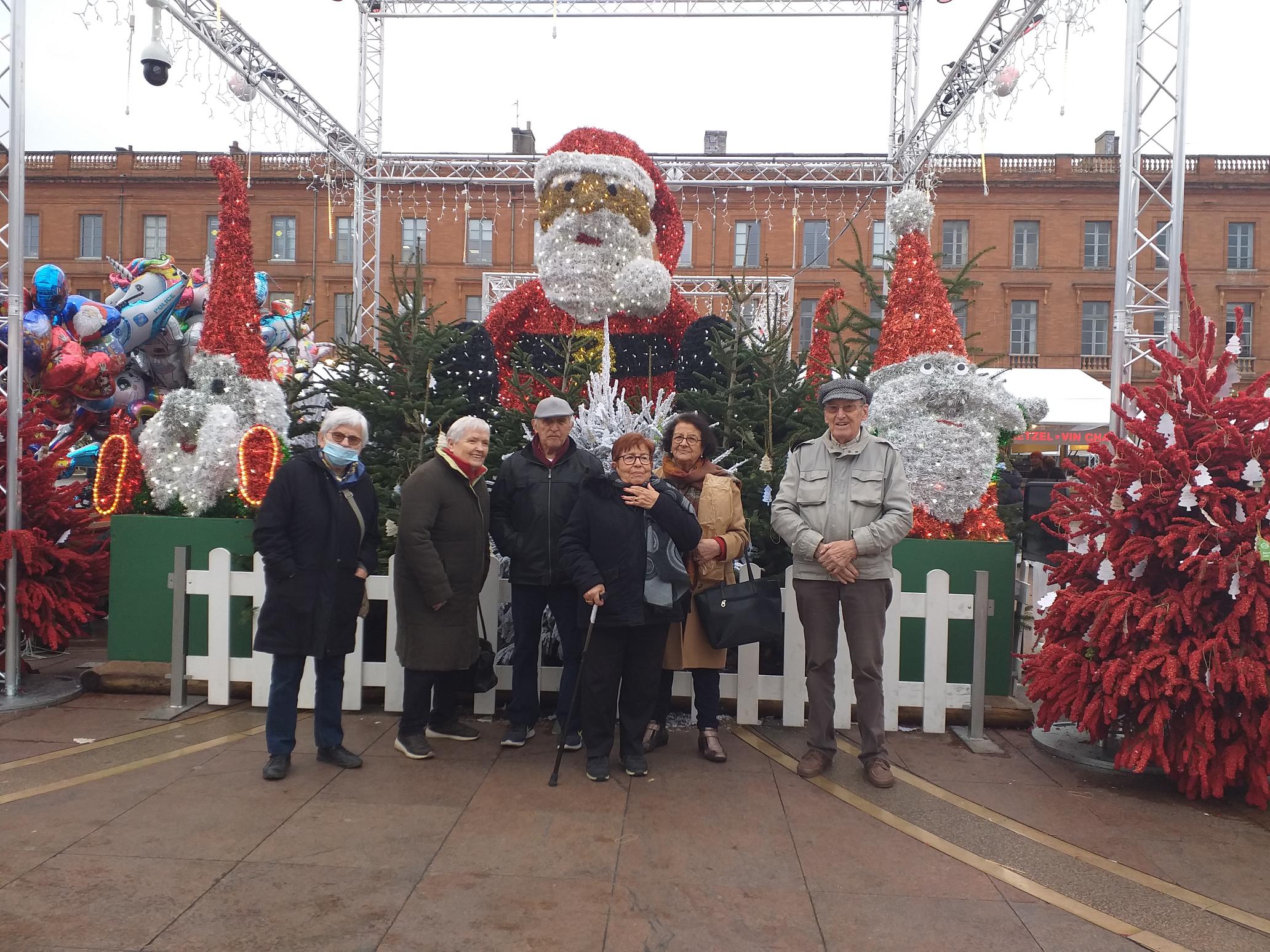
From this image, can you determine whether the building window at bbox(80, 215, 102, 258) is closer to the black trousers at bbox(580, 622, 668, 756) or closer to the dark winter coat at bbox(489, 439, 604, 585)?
the dark winter coat at bbox(489, 439, 604, 585)

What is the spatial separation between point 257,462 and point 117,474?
1.14 meters

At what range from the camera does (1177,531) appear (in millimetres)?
3787

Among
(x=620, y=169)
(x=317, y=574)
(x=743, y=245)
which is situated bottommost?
(x=317, y=574)

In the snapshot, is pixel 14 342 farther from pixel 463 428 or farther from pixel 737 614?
pixel 737 614

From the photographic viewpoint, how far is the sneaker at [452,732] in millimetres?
4410

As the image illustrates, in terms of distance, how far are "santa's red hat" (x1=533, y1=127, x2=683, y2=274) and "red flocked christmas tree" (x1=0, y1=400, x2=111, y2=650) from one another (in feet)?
11.3

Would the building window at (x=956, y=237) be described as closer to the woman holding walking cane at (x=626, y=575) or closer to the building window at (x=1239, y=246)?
the building window at (x=1239, y=246)

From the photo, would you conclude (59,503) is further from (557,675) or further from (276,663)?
(557,675)

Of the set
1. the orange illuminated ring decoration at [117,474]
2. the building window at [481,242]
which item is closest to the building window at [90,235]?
the building window at [481,242]

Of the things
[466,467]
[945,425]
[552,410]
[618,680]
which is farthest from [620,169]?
[618,680]

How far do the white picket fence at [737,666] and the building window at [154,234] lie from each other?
34.8 meters

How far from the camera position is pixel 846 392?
3.96 metres

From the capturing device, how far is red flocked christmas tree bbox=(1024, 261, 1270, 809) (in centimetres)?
366

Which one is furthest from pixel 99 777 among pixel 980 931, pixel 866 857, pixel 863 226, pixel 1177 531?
pixel 863 226
